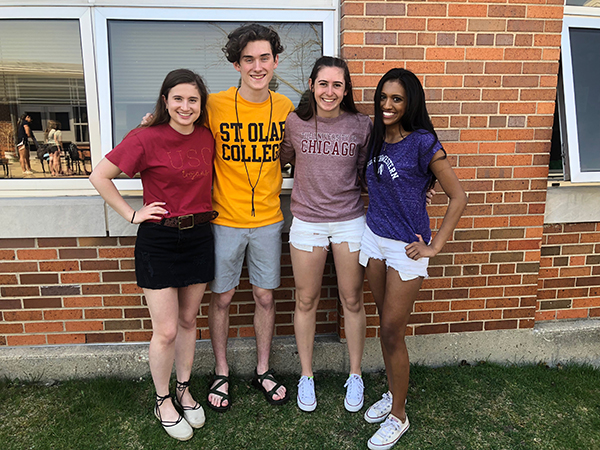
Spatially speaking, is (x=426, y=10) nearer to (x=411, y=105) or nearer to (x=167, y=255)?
(x=411, y=105)

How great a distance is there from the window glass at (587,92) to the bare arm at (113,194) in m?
2.93

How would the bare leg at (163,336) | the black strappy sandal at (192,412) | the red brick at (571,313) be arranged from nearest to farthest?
1. the bare leg at (163,336)
2. the black strappy sandal at (192,412)
3. the red brick at (571,313)

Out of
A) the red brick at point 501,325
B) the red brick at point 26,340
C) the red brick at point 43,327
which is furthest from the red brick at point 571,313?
the red brick at point 26,340

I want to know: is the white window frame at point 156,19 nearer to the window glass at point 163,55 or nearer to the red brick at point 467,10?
the window glass at point 163,55

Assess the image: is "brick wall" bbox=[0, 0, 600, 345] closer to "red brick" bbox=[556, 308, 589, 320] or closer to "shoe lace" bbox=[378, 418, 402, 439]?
"red brick" bbox=[556, 308, 589, 320]

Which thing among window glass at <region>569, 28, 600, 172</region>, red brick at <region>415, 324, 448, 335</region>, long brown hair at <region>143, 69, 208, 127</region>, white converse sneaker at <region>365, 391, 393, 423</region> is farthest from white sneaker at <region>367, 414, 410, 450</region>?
window glass at <region>569, 28, 600, 172</region>

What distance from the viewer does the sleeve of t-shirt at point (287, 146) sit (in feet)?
8.77

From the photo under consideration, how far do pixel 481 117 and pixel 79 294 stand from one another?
3.03 m

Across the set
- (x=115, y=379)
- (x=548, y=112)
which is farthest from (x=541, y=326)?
(x=115, y=379)

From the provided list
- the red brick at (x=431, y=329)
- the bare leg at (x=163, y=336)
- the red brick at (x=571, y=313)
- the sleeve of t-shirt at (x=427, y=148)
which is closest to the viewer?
the sleeve of t-shirt at (x=427, y=148)

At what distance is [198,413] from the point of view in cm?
270

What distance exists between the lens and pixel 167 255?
7.95 ft

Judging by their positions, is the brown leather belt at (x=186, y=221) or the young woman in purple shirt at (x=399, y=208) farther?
the brown leather belt at (x=186, y=221)

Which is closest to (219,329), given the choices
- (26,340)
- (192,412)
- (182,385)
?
(182,385)
